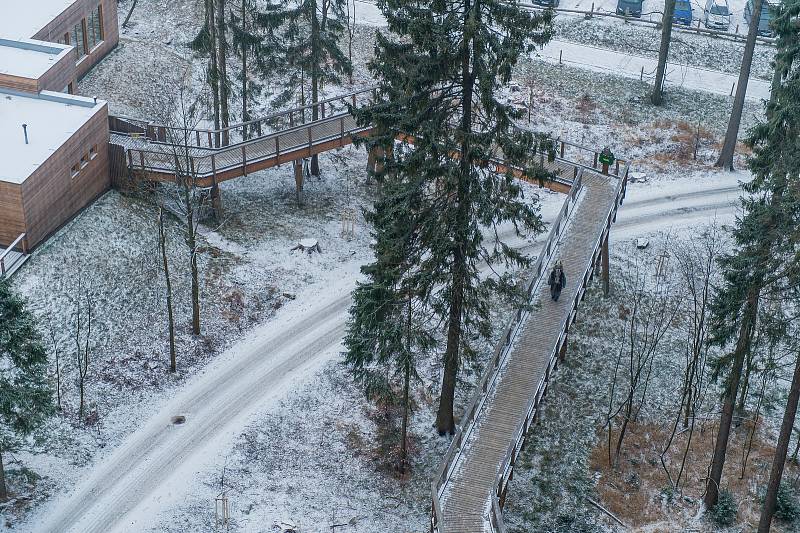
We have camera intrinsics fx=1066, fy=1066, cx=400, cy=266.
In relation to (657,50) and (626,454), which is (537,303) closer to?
(626,454)

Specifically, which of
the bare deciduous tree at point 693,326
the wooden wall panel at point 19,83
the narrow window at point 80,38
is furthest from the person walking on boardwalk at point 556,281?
the narrow window at point 80,38

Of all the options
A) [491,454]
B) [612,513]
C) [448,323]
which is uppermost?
[448,323]

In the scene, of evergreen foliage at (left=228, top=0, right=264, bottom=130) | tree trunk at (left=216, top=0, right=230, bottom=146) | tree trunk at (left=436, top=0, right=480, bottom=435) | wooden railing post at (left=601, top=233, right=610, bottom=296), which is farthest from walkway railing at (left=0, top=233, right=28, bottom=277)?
wooden railing post at (left=601, top=233, right=610, bottom=296)

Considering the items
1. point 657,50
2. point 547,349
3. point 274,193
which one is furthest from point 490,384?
point 657,50

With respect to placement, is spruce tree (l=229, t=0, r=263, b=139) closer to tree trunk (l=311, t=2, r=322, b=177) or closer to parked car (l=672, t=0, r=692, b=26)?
tree trunk (l=311, t=2, r=322, b=177)

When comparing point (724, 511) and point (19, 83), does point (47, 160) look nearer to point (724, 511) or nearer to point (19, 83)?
point (19, 83)

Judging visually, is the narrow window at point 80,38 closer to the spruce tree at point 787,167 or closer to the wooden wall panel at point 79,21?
the wooden wall panel at point 79,21
